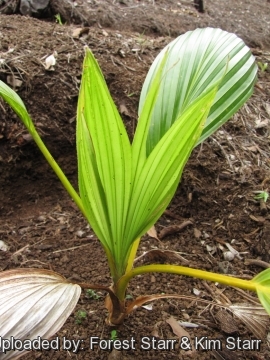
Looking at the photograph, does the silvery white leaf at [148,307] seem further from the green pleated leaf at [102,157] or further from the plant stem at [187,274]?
the green pleated leaf at [102,157]

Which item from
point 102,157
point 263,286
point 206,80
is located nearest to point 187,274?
point 263,286

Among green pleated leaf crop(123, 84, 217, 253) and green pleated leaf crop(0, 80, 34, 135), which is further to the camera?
green pleated leaf crop(0, 80, 34, 135)

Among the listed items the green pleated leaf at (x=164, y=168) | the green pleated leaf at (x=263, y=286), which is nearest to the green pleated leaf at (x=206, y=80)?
the green pleated leaf at (x=164, y=168)

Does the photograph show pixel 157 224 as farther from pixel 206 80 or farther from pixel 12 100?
pixel 12 100

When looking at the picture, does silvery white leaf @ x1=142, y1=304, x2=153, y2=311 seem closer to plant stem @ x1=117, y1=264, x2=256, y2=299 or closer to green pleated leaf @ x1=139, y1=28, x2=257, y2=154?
plant stem @ x1=117, y1=264, x2=256, y2=299

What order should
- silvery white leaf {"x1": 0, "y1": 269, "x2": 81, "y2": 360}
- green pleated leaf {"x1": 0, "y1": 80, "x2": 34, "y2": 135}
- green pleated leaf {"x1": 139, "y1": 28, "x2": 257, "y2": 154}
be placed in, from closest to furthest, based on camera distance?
1. silvery white leaf {"x1": 0, "y1": 269, "x2": 81, "y2": 360}
2. green pleated leaf {"x1": 0, "y1": 80, "x2": 34, "y2": 135}
3. green pleated leaf {"x1": 139, "y1": 28, "x2": 257, "y2": 154}

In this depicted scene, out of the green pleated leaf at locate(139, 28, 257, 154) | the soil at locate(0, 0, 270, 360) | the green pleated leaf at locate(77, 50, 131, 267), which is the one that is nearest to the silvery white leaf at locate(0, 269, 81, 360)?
the green pleated leaf at locate(77, 50, 131, 267)
